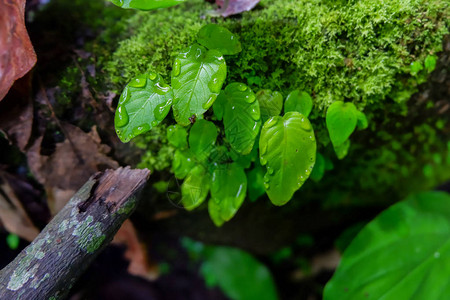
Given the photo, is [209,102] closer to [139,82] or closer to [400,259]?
[139,82]

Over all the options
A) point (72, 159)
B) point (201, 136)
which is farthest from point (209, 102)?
point (72, 159)

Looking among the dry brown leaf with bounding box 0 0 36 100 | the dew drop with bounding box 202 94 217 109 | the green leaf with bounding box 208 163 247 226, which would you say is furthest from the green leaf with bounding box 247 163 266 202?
the dry brown leaf with bounding box 0 0 36 100

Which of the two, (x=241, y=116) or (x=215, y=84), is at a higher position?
(x=215, y=84)

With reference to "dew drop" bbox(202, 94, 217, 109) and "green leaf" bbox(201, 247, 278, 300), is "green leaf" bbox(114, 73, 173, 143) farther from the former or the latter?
"green leaf" bbox(201, 247, 278, 300)

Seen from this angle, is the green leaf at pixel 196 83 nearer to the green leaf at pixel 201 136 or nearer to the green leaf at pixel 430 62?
the green leaf at pixel 201 136

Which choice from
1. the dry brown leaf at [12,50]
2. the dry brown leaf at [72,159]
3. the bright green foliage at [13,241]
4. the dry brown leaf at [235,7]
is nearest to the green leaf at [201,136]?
the dry brown leaf at [72,159]

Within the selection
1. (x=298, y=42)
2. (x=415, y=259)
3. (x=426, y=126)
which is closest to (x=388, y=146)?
(x=426, y=126)

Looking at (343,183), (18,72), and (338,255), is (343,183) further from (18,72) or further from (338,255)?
(18,72)
